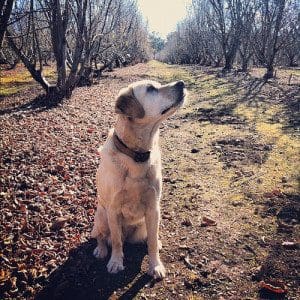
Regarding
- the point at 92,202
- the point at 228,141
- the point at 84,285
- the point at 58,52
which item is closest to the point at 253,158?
the point at 228,141

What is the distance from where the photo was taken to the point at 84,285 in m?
3.42

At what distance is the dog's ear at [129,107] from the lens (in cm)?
332

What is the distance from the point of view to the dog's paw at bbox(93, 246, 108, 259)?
3.82 m

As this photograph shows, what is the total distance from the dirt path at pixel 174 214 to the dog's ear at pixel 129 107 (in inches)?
59.4

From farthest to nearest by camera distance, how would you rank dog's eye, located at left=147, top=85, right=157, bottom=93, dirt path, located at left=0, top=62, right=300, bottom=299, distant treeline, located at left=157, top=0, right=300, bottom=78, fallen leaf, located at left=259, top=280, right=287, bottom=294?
distant treeline, located at left=157, top=0, right=300, bottom=78
dog's eye, located at left=147, top=85, right=157, bottom=93
dirt path, located at left=0, top=62, right=300, bottom=299
fallen leaf, located at left=259, top=280, right=287, bottom=294

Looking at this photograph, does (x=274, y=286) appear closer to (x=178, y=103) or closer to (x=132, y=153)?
(x=132, y=153)

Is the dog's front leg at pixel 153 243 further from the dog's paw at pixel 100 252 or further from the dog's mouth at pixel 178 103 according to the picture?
the dog's mouth at pixel 178 103

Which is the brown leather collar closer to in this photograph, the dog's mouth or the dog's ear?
the dog's ear

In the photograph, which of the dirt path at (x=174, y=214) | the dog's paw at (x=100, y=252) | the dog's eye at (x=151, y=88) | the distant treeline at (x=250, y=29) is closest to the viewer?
the dirt path at (x=174, y=214)

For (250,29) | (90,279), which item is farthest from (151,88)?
(250,29)

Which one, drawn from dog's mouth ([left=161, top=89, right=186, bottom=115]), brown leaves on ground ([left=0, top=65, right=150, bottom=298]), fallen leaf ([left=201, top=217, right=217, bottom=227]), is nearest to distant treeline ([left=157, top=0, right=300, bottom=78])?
brown leaves on ground ([left=0, top=65, right=150, bottom=298])

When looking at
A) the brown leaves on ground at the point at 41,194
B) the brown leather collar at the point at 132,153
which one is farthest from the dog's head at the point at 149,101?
the brown leaves on ground at the point at 41,194

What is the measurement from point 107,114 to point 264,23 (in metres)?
15.9

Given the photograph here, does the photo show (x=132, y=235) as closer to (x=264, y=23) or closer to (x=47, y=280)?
(x=47, y=280)
